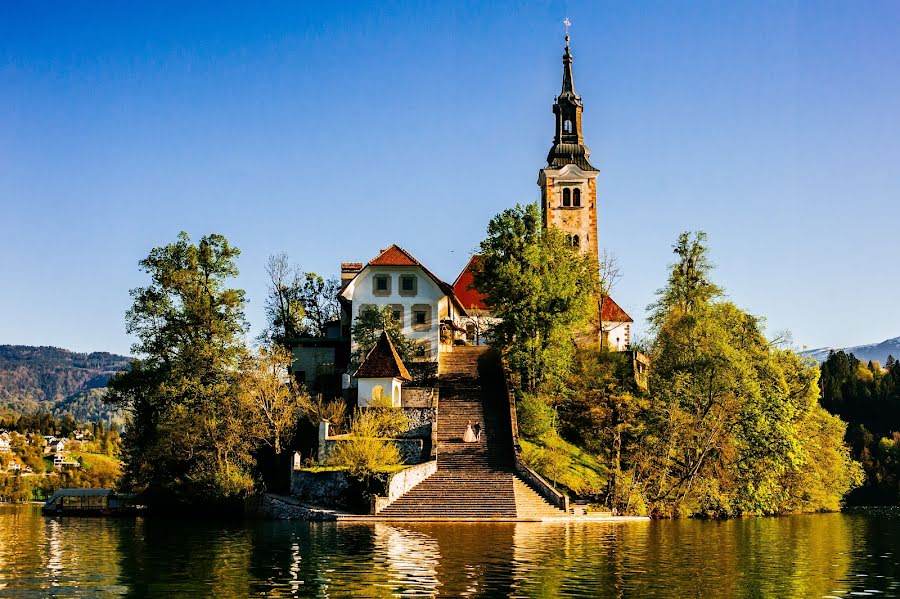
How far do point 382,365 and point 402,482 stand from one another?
1138 centimetres

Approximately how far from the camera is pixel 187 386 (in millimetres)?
53594

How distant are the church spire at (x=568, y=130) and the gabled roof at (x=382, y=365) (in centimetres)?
2766

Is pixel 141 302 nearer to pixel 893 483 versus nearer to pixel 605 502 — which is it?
pixel 605 502

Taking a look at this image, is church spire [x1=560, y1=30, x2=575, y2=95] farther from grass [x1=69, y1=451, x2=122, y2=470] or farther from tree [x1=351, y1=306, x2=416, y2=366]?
grass [x1=69, y1=451, x2=122, y2=470]

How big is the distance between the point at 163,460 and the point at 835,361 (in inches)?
3161

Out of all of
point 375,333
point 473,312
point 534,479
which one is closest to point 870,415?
point 473,312

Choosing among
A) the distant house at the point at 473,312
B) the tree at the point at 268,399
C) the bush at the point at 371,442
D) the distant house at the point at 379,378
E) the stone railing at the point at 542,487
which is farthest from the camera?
the distant house at the point at 473,312

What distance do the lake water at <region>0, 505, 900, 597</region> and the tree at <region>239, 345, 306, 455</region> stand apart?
963 cm

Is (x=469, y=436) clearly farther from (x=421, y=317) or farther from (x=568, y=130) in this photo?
(x=568, y=130)

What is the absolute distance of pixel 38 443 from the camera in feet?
568

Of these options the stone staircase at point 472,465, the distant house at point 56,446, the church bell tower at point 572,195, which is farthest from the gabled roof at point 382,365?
the distant house at point 56,446

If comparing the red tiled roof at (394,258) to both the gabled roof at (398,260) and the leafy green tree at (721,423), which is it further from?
the leafy green tree at (721,423)

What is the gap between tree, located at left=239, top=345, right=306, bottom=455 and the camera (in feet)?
177

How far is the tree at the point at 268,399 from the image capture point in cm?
5388
